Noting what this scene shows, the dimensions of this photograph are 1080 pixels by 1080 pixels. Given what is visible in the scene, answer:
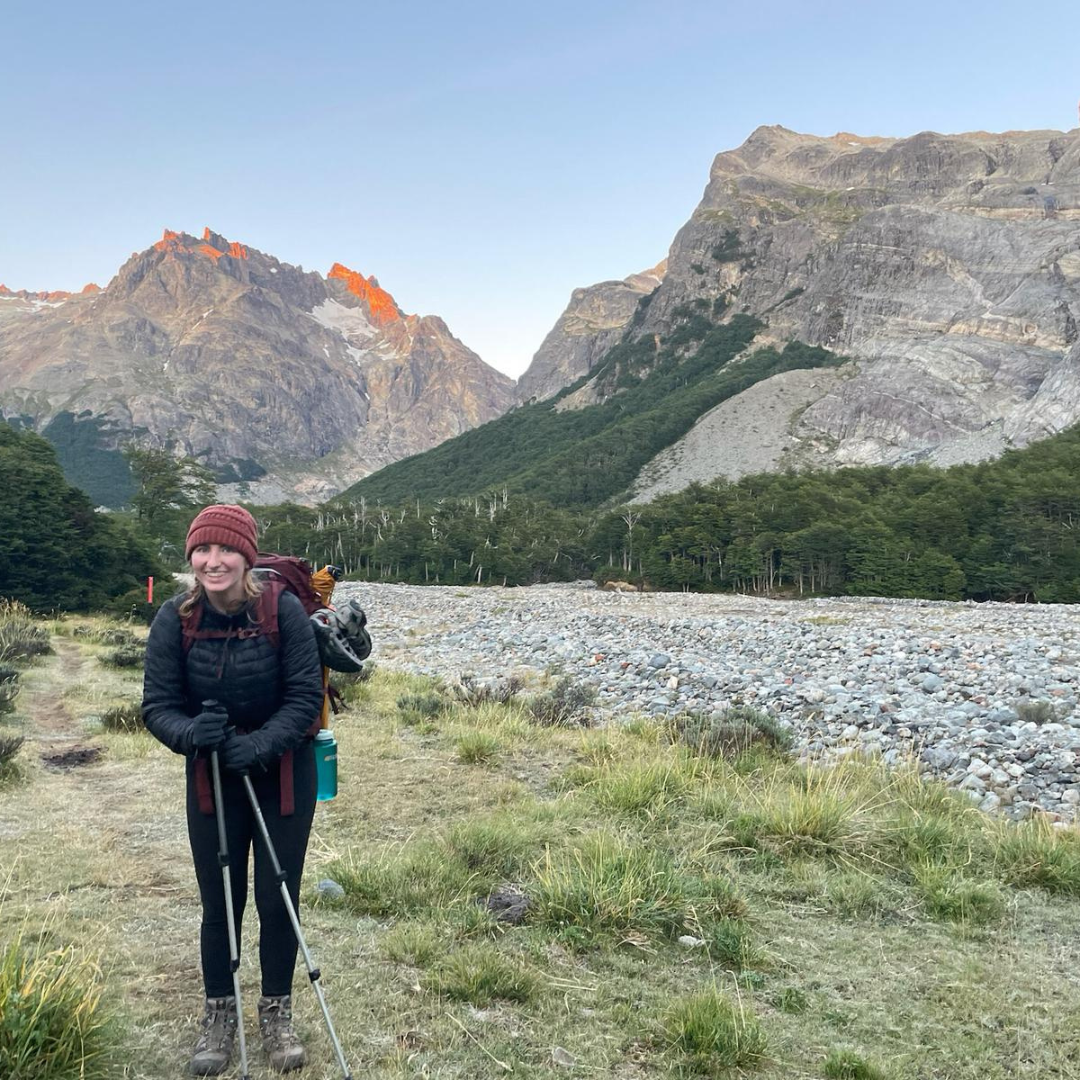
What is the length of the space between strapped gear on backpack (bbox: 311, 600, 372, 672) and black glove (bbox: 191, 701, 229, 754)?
576 millimetres

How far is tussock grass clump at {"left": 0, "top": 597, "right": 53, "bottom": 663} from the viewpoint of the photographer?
1472cm

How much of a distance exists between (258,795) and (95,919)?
215 cm

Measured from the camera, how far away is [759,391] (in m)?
158

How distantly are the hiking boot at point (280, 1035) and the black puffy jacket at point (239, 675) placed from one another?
3.93 ft

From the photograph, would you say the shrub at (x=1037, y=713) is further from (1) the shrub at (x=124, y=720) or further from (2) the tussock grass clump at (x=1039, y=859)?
(1) the shrub at (x=124, y=720)

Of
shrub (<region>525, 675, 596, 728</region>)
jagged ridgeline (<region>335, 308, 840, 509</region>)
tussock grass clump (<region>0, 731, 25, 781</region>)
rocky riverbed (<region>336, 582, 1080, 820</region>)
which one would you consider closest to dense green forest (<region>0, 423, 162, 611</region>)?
rocky riverbed (<region>336, 582, 1080, 820</region>)

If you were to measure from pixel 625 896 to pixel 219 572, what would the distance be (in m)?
3.15

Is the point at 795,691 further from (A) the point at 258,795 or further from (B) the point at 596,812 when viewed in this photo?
Answer: (A) the point at 258,795

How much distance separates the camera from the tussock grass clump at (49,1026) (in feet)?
9.05

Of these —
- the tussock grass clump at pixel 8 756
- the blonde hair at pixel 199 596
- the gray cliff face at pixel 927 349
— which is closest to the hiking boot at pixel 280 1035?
the blonde hair at pixel 199 596

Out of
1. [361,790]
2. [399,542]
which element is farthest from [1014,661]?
[399,542]

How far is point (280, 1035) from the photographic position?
10.4ft

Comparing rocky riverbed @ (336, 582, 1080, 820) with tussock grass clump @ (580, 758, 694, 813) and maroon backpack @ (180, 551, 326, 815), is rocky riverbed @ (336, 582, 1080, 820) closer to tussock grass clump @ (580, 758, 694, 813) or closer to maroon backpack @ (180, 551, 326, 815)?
tussock grass clump @ (580, 758, 694, 813)

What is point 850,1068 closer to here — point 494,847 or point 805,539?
point 494,847
